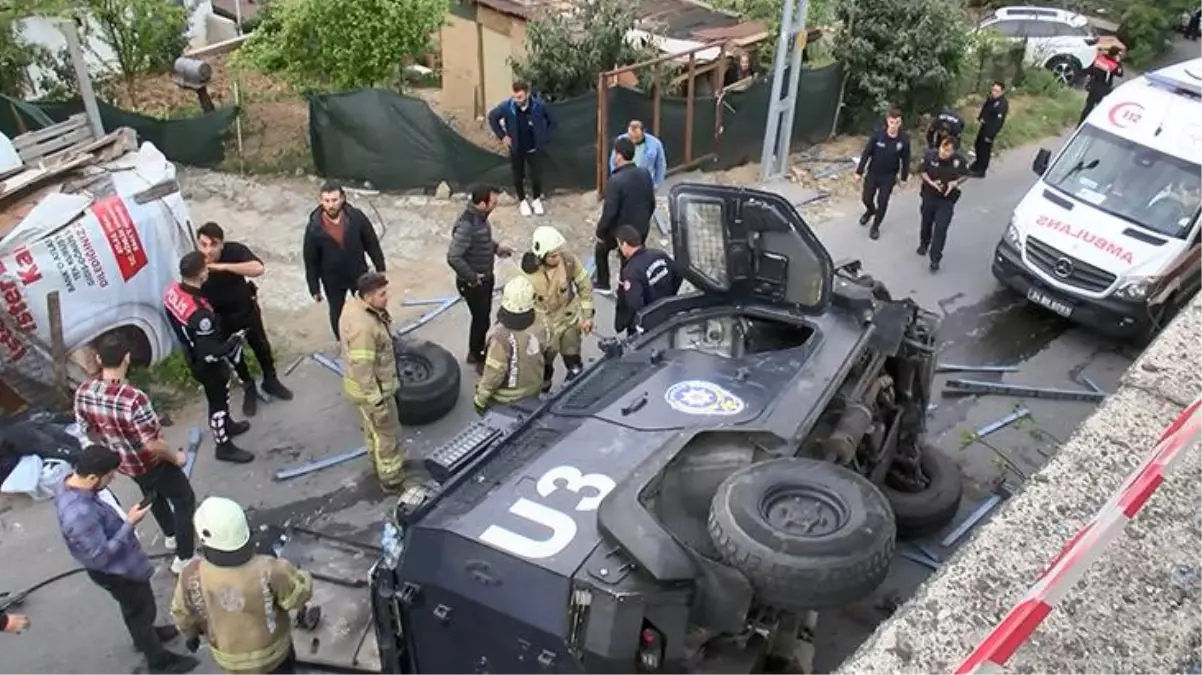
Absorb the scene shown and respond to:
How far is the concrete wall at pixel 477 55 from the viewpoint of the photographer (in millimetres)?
13562

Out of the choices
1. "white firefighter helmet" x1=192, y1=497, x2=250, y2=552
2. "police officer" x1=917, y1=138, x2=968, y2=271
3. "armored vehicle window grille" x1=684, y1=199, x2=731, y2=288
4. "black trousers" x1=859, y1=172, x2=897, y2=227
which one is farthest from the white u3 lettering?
"black trousers" x1=859, y1=172, x2=897, y2=227

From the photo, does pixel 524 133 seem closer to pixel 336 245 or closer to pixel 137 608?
pixel 336 245

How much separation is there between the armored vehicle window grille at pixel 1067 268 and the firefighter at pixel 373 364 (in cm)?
613

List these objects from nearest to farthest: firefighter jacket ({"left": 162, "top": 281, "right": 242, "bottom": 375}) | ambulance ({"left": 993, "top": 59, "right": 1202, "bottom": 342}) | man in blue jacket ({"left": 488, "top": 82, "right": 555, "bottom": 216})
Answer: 1. firefighter jacket ({"left": 162, "top": 281, "right": 242, "bottom": 375})
2. ambulance ({"left": 993, "top": 59, "right": 1202, "bottom": 342})
3. man in blue jacket ({"left": 488, "top": 82, "right": 555, "bottom": 216})

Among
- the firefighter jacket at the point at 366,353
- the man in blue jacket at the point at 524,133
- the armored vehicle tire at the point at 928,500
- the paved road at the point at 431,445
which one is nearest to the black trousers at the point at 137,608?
the paved road at the point at 431,445

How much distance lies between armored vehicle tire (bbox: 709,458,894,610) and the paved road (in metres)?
1.89

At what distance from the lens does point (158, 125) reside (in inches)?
480

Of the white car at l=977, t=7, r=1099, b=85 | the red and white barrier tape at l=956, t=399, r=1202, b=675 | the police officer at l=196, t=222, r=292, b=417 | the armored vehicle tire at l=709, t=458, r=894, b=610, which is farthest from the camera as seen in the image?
the white car at l=977, t=7, r=1099, b=85

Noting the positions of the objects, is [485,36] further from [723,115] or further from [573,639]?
[573,639]

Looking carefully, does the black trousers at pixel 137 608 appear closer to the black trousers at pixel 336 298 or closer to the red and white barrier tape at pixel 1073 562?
the black trousers at pixel 336 298

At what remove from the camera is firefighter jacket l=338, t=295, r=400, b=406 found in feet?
21.8

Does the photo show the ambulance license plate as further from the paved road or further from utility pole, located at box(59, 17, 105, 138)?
utility pole, located at box(59, 17, 105, 138)

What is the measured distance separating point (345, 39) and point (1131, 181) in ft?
28.1

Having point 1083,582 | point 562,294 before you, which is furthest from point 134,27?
point 1083,582
